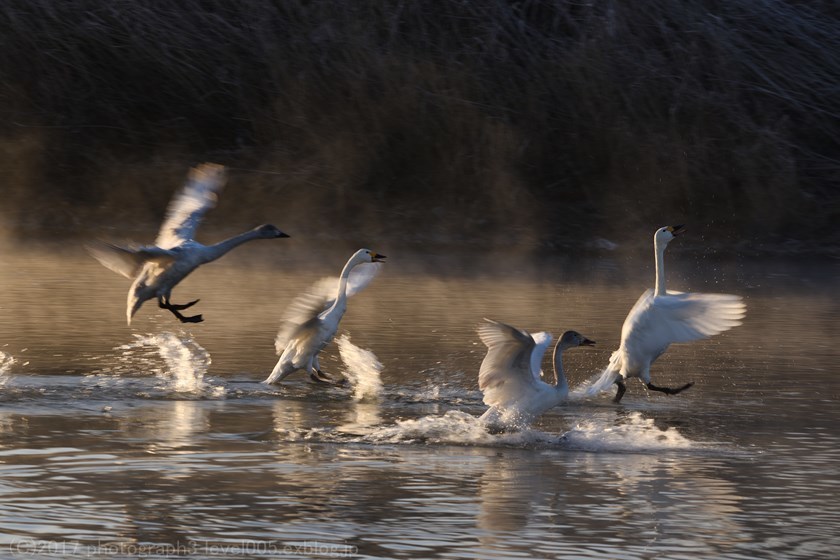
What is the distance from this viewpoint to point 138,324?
16.3 metres

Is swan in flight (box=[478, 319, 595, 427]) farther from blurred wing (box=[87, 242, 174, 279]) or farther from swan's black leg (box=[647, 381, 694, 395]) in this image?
blurred wing (box=[87, 242, 174, 279])

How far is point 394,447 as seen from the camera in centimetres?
1012

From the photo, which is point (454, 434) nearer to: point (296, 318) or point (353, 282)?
point (296, 318)

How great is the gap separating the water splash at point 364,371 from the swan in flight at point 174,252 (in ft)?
3.55

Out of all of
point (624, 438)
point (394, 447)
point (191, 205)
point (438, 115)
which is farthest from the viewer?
point (438, 115)

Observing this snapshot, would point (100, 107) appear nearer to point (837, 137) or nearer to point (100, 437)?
point (837, 137)

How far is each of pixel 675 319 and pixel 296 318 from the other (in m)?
2.74

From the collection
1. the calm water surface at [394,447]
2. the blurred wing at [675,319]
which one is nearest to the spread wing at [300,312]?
the calm water surface at [394,447]

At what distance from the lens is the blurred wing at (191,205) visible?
13.3m

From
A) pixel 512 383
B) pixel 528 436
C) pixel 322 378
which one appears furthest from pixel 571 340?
pixel 322 378

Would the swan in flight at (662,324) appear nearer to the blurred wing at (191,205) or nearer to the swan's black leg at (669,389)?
the swan's black leg at (669,389)

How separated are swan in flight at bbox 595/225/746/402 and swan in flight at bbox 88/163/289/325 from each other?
277 cm

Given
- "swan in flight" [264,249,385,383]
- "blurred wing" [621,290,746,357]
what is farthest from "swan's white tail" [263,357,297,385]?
"blurred wing" [621,290,746,357]

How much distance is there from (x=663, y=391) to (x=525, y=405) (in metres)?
2.30
